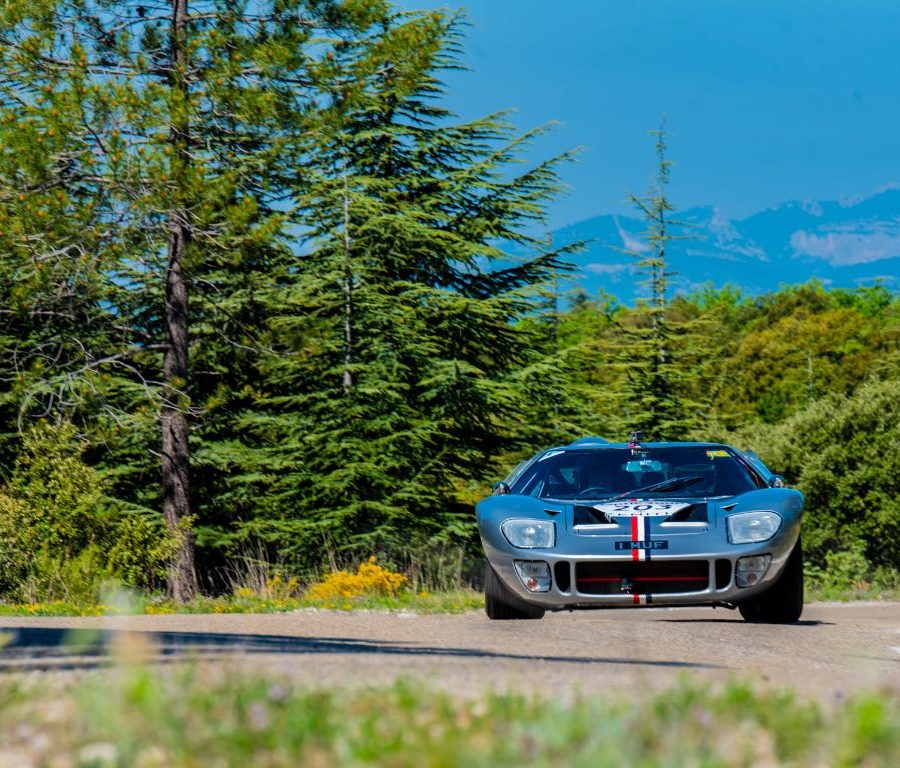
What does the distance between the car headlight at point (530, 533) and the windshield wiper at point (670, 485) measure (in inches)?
26.2

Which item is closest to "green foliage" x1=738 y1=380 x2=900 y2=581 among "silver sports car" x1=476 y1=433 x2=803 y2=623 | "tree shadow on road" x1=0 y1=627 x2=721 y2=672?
"silver sports car" x1=476 y1=433 x2=803 y2=623

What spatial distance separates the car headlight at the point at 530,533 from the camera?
836cm

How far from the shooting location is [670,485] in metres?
8.97

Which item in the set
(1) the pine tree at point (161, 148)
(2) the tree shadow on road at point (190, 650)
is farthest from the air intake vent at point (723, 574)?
(1) the pine tree at point (161, 148)

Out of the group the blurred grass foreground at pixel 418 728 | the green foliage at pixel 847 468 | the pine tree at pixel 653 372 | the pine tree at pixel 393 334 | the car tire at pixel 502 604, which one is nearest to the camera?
the blurred grass foreground at pixel 418 728

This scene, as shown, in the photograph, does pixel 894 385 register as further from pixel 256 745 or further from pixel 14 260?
pixel 256 745

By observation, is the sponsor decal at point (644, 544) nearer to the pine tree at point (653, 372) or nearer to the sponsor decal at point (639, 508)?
the sponsor decal at point (639, 508)

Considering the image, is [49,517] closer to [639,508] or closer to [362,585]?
[362,585]

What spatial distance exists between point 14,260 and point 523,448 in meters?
12.1

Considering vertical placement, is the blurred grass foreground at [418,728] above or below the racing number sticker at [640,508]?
below

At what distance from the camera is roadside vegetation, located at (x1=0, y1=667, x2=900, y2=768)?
2.99 metres

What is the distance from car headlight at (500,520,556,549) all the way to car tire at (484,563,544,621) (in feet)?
1.40

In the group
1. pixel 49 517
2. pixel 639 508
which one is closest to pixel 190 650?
pixel 639 508

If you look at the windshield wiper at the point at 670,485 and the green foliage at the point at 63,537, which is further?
the green foliage at the point at 63,537
